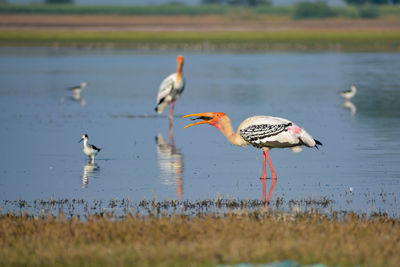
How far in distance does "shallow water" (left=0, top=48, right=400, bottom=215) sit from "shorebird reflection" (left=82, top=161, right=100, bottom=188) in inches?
0.7

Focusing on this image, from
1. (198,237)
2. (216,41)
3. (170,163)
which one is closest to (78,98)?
(170,163)

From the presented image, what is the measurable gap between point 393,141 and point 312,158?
2.53 metres

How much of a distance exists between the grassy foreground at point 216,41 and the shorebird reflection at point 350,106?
1768 inches

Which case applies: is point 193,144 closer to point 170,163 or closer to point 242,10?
point 170,163

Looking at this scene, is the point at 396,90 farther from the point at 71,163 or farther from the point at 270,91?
the point at 71,163

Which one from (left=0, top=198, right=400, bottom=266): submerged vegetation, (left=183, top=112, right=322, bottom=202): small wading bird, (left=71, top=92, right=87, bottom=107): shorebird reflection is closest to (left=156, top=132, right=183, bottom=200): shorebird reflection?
(left=183, top=112, right=322, bottom=202): small wading bird

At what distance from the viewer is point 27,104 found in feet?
86.9

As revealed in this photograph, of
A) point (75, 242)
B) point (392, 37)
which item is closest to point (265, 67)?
point (75, 242)

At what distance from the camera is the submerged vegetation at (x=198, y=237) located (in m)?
7.68

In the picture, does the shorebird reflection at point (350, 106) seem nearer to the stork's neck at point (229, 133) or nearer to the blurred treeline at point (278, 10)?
the stork's neck at point (229, 133)

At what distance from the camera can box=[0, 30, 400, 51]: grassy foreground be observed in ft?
257

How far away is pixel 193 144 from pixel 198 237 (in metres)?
9.02

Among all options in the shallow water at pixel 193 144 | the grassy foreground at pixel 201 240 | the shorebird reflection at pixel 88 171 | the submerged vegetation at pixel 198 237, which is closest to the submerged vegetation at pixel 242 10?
the shallow water at pixel 193 144

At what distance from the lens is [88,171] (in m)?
14.4
